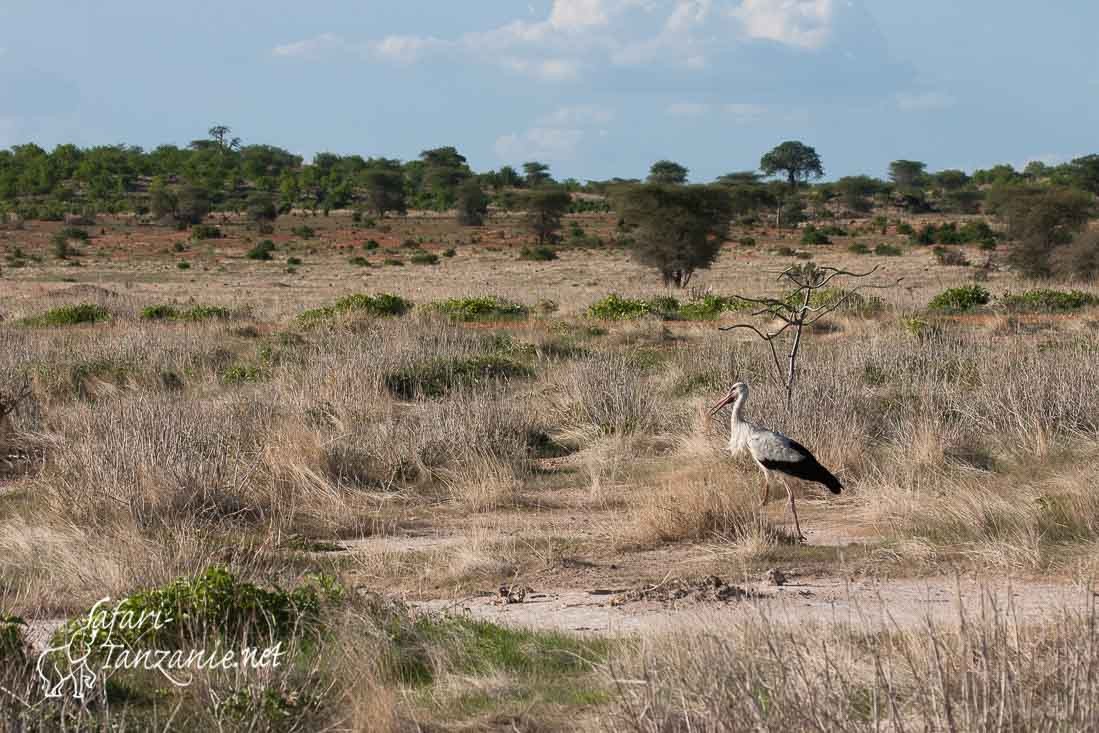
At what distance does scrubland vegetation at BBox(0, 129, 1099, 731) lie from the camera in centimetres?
470

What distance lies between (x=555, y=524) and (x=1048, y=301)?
55.7 ft

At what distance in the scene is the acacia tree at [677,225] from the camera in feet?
121

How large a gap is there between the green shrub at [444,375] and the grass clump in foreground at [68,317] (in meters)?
8.94

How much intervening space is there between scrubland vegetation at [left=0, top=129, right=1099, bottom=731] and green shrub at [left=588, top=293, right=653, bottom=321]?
12cm

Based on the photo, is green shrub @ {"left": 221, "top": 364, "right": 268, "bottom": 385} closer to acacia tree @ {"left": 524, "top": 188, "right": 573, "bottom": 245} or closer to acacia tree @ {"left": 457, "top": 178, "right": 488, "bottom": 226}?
acacia tree @ {"left": 524, "top": 188, "right": 573, "bottom": 245}

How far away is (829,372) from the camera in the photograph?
12.7 m

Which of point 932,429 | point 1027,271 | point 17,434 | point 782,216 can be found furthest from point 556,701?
point 782,216

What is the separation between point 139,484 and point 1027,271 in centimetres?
3222

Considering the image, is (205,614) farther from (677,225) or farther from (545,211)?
(545,211)

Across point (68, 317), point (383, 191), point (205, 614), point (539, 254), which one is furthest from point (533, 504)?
point (383, 191)

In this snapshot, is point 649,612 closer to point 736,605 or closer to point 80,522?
point 736,605

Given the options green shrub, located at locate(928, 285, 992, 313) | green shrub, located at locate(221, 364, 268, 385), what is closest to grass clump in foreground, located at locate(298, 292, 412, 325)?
green shrub, located at locate(221, 364, 268, 385)

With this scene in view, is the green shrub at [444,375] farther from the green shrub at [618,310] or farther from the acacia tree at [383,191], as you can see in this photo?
the acacia tree at [383,191]

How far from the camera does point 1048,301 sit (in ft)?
75.7
